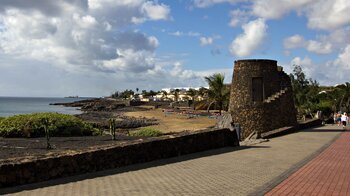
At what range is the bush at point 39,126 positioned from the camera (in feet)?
56.9

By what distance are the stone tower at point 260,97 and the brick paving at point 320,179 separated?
11336 millimetres

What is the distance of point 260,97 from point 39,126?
14660mm

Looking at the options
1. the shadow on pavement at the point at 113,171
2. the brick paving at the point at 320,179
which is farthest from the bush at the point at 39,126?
the brick paving at the point at 320,179

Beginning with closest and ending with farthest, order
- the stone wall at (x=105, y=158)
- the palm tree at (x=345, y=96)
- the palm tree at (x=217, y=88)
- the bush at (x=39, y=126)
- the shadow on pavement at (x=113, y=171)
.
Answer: the shadow on pavement at (x=113, y=171) < the stone wall at (x=105, y=158) < the bush at (x=39, y=126) < the palm tree at (x=217, y=88) < the palm tree at (x=345, y=96)

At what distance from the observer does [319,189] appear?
9.09 metres

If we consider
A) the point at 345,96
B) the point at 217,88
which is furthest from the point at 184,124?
the point at 345,96

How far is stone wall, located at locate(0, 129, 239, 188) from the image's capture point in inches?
348

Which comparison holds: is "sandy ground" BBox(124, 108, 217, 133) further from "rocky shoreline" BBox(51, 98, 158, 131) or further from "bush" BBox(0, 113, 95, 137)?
"bush" BBox(0, 113, 95, 137)

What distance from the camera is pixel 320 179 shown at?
10266mm

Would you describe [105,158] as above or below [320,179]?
above

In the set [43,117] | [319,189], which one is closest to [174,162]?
[319,189]

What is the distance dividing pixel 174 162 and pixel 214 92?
35084 mm

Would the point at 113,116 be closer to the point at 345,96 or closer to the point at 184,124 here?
the point at 184,124

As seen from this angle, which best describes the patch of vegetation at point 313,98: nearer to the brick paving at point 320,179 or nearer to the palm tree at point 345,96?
the palm tree at point 345,96
